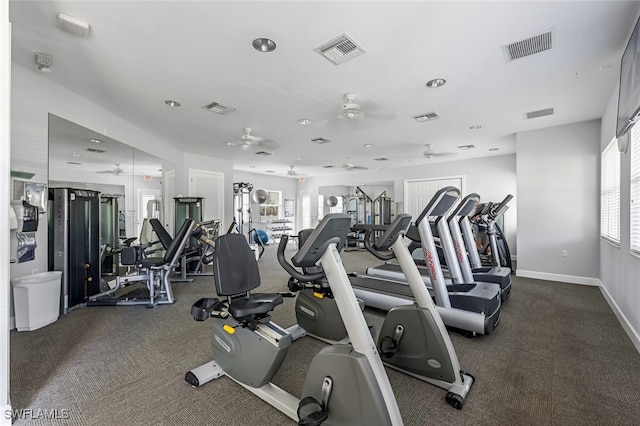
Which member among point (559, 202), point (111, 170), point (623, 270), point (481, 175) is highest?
point (481, 175)

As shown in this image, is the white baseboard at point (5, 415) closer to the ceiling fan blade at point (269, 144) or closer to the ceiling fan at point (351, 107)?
the ceiling fan at point (351, 107)

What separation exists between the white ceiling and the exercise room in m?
0.02

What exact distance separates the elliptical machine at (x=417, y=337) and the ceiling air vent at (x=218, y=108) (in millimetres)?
3105

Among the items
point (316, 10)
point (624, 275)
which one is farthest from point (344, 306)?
point (624, 275)

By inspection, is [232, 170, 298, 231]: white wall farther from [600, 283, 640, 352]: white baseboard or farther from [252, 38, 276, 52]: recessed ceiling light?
[600, 283, 640, 352]: white baseboard

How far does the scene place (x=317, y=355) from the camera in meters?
1.55

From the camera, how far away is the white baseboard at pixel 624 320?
8.59 feet

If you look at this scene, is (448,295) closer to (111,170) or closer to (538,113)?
(538,113)

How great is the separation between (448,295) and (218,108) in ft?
12.6

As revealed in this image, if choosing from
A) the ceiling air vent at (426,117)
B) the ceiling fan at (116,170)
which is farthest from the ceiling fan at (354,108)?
the ceiling fan at (116,170)

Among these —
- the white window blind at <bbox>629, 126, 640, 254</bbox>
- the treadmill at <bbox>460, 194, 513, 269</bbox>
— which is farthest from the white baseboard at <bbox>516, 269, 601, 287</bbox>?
the white window blind at <bbox>629, 126, 640, 254</bbox>

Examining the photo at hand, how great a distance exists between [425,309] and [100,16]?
330 cm

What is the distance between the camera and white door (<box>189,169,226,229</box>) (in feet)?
23.7

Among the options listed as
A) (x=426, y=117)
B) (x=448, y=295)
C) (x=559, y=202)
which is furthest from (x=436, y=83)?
(x=559, y=202)
